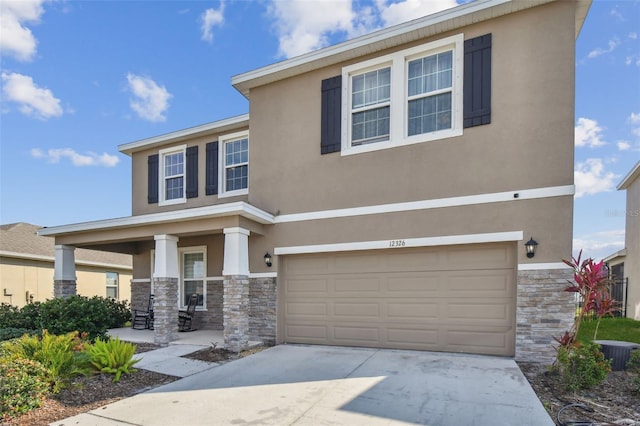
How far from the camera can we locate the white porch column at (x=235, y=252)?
7598 mm

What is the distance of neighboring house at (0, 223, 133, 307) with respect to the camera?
1427cm

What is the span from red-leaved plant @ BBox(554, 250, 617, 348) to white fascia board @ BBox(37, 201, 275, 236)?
237 inches

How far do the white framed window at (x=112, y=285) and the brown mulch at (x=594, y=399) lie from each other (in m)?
19.6

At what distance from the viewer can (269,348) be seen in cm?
779

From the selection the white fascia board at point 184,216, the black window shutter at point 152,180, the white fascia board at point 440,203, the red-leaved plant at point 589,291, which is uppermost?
the black window shutter at point 152,180

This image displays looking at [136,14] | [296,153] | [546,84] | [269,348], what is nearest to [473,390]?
[269,348]

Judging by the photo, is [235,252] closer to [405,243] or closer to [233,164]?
[405,243]

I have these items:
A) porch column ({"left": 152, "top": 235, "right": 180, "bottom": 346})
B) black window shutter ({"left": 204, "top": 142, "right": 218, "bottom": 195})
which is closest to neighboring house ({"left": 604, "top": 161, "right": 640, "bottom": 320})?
black window shutter ({"left": 204, "top": 142, "right": 218, "bottom": 195})

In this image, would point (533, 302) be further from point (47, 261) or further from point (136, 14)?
point (47, 261)

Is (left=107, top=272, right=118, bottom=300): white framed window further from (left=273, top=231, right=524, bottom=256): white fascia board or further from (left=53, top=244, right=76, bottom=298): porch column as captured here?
(left=273, top=231, right=524, bottom=256): white fascia board

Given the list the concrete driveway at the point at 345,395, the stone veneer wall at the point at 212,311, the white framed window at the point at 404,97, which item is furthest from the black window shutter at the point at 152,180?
the concrete driveway at the point at 345,395

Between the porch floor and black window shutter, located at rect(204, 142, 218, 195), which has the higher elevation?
black window shutter, located at rect(204, 142, 218, 195)

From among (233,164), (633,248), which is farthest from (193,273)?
(633,248)

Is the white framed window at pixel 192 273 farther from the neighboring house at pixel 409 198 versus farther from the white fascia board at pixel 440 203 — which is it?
the white fascia board at pixel 440 203
